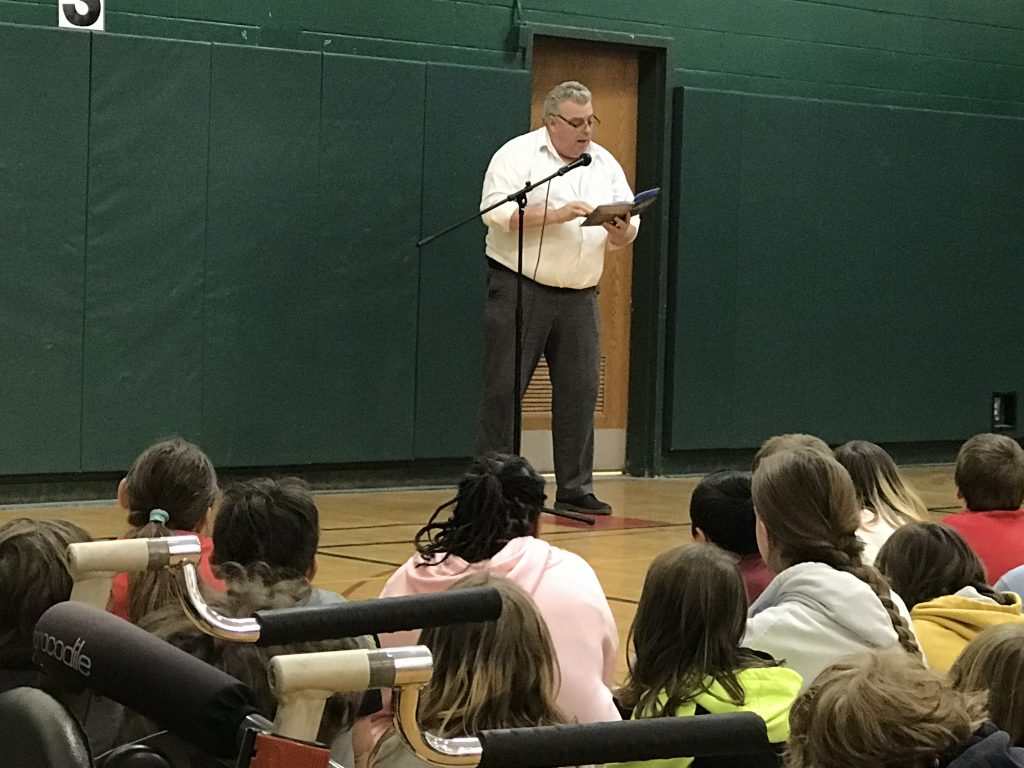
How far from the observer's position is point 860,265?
970cm

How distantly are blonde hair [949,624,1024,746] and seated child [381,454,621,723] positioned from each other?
31.0 inches

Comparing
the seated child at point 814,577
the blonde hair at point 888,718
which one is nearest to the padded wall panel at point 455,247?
the seated child at point 814,577

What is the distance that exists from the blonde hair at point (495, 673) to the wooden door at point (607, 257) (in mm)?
6526

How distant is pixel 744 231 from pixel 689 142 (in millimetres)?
619

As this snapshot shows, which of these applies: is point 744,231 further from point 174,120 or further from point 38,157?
point 38,157

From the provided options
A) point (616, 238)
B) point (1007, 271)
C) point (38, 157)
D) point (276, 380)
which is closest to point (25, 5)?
point (38, 157)

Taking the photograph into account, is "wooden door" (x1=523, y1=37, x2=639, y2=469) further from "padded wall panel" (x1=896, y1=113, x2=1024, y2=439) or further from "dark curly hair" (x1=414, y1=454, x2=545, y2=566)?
"dark curly hair" (x1=414, y1=454, x2=545, y2=566)

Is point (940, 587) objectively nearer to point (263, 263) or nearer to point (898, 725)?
point (898, 725)

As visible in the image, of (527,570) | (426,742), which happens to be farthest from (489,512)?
(426,742)

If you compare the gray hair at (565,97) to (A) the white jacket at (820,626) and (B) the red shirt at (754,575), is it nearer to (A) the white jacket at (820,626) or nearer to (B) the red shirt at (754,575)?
(B) the red shirt at (754,575)

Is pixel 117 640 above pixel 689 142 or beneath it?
beneath

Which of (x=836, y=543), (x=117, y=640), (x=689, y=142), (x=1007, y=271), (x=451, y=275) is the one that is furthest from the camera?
(x=1007, y=271)

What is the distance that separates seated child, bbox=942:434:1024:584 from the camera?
409cm

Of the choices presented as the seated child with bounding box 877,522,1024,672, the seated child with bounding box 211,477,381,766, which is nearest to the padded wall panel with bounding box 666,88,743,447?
the seated child with bounding box 877,522,1024,672
